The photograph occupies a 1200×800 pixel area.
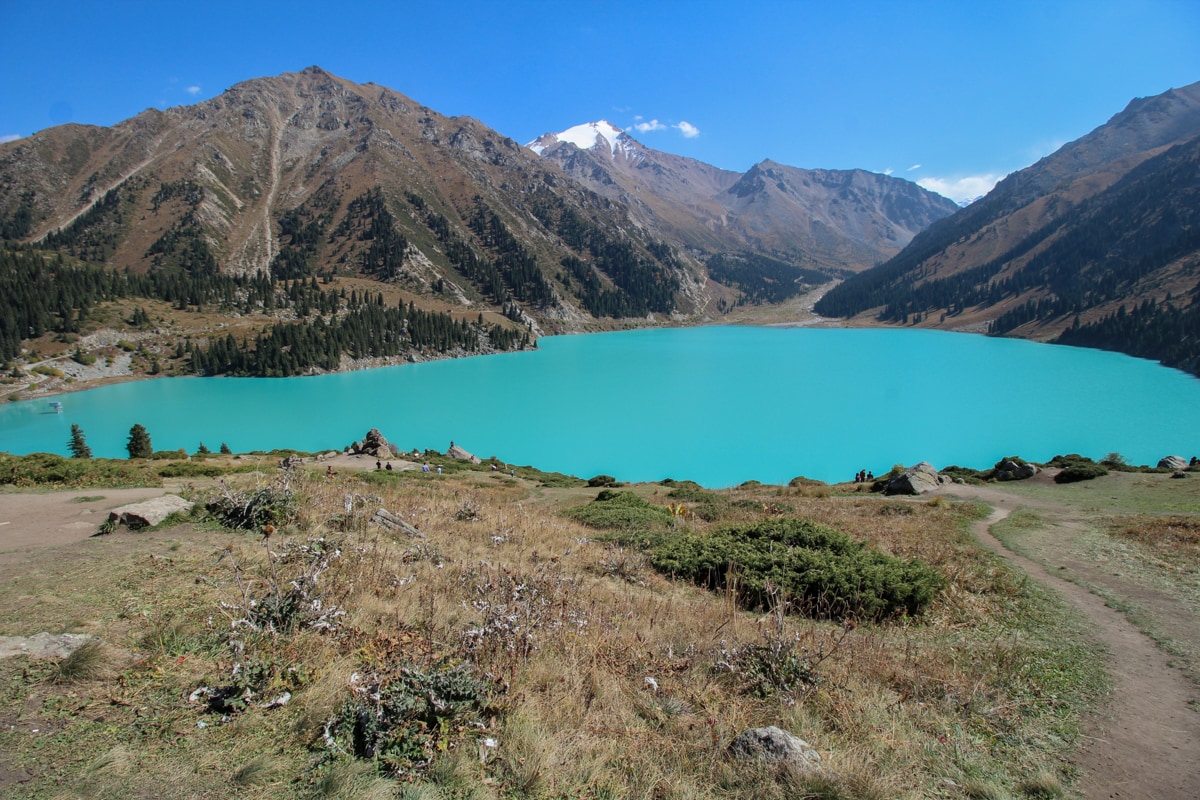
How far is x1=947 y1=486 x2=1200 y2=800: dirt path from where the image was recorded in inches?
174

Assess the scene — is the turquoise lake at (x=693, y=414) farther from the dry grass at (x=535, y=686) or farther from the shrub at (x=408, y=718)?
the shrub at (x=408, y=718)

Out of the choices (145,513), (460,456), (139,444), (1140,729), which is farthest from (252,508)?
(139,444)

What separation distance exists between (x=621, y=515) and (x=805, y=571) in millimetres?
7170

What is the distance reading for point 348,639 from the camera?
5.06 meters

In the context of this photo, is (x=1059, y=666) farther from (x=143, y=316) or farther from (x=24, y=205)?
(x=24, y=205)

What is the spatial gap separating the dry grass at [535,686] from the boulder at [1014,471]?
22.3 m

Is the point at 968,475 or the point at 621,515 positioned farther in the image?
the point at 968,475

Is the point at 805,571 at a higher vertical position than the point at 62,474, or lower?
lower

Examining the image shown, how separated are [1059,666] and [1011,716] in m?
2.02

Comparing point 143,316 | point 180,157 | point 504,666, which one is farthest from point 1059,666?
point 180,157

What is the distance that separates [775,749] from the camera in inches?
160

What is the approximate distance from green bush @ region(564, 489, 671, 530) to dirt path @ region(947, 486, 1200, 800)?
9.40m

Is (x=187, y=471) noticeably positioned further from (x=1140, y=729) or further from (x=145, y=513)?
(x=1140, y=729)

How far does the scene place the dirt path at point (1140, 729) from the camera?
4414mm
